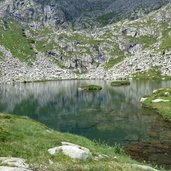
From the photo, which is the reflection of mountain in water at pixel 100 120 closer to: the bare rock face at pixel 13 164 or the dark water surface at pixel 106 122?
the dark water surface at pixel 106 122

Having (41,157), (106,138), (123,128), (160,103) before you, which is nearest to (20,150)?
(41,157)

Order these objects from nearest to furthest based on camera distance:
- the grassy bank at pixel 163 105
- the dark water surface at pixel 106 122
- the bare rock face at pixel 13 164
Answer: the bare rock face at pixel 13 164 < the dark water surface at pixel 106 122 < the grassy bank at pixel 163 105

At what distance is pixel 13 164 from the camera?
21.8m

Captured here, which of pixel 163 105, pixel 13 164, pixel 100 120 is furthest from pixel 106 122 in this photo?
pixel 13 164

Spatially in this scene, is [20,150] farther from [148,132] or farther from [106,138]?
[148,132]

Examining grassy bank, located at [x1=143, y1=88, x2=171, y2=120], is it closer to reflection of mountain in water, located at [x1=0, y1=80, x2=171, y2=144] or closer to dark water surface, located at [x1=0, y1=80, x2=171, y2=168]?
dark water surface, located at [x1=0, y1=80, x2=171, y2=168]

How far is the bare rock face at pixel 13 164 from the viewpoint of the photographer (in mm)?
20372

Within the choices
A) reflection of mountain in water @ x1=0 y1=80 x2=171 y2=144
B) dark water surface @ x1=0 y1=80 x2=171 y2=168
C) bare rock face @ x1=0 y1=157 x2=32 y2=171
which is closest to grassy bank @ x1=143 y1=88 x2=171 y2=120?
dark water surface @ x1=0 y1=80 x2=171 y2=168

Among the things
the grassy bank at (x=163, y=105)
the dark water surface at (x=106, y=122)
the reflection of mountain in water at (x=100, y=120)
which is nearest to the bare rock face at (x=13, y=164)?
the dark water surface at (x=106, y=122)

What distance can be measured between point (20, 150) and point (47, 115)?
7434 centimetres

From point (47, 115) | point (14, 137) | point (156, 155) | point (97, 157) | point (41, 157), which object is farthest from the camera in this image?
point (47, 115)

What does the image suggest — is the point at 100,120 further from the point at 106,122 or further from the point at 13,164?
the point at 13,164

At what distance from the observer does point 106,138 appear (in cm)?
6391

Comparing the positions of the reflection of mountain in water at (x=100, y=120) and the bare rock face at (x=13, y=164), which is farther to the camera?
the reflection of mountain in water at (x=100, y=120)
